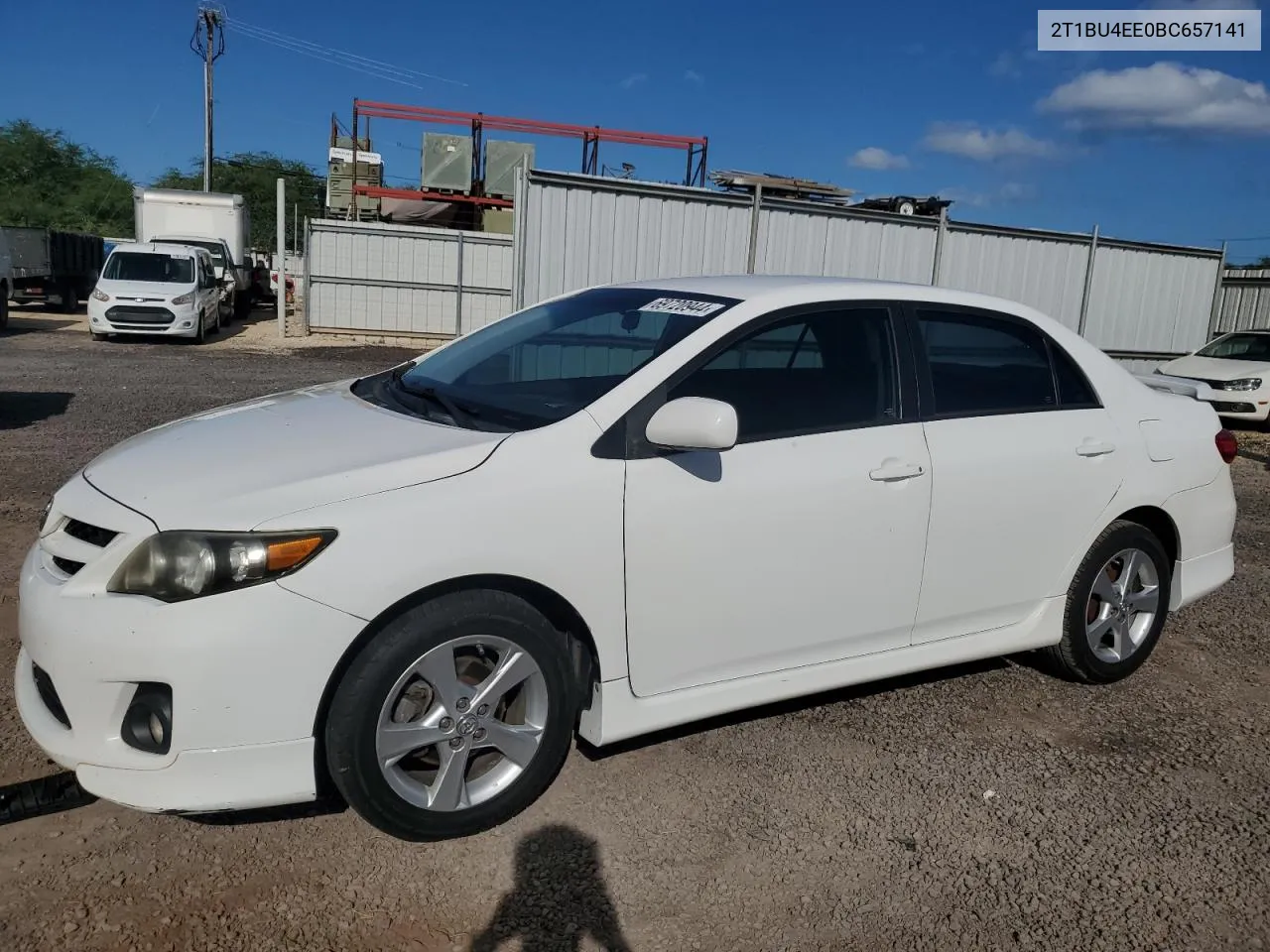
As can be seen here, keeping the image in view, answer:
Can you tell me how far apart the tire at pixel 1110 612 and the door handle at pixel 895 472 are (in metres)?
1.07

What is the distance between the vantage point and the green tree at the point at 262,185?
6069cm

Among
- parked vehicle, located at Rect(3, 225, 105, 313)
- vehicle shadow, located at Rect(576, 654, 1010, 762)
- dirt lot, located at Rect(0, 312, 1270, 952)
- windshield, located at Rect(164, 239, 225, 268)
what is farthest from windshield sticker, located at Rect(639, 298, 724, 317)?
windshield, located at Rect(164, 239, 225, 268)

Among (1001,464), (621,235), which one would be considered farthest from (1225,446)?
(621,235)

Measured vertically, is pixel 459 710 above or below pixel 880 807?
above

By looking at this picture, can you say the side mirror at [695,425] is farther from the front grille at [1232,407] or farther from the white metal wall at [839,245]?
the front grille at [1232,407]

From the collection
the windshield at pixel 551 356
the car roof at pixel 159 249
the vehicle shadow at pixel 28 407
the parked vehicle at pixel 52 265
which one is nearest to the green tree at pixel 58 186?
the parked vehicle at pixel 52 265

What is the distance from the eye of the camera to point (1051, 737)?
13.1 ft

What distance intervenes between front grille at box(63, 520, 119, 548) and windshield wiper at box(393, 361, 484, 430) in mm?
1050

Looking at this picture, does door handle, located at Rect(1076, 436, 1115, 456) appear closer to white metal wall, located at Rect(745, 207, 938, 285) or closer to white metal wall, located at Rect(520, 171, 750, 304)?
white metal wall, located at Rect(520, 171, 750, 304)

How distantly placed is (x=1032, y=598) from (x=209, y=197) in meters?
25.6

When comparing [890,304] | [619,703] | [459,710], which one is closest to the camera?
[459,710]

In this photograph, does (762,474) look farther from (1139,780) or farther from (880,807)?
(1139,780)

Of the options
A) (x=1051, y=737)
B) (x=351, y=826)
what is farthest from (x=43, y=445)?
(x=1051, y=737)

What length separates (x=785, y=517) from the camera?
3.41 meters
